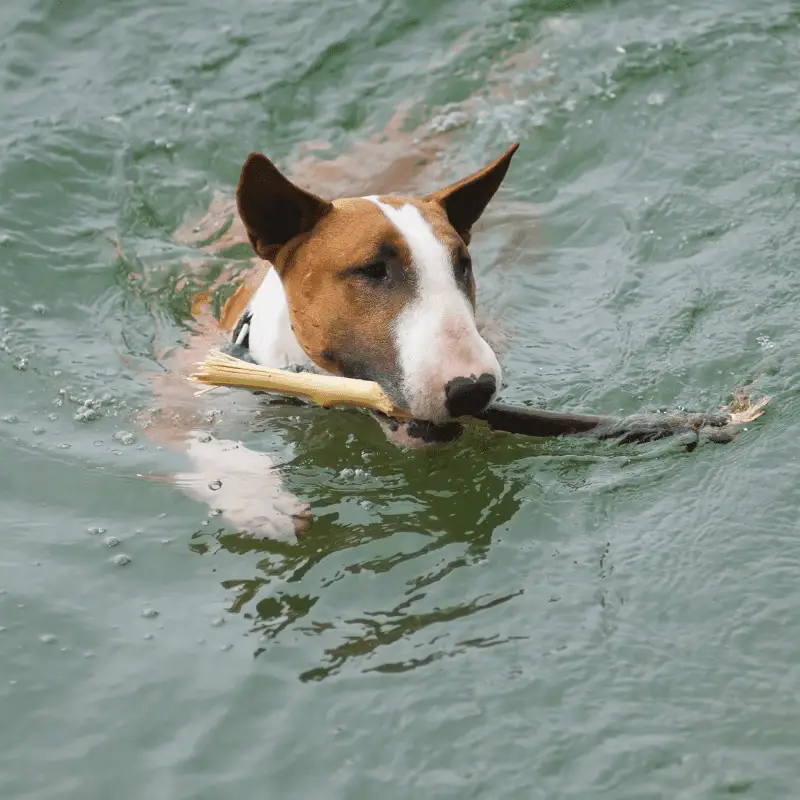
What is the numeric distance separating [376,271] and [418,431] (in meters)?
0.61

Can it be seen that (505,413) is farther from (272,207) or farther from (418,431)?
(272,207)

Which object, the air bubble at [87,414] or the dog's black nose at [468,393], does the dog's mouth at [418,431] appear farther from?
the air bubble at [87,414]

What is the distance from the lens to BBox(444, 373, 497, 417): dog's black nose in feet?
14.6

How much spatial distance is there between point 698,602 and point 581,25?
5.66m

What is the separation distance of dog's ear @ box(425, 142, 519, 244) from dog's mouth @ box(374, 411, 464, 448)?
93cm

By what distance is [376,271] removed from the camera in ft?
16.3

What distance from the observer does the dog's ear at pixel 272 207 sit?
5086 mm

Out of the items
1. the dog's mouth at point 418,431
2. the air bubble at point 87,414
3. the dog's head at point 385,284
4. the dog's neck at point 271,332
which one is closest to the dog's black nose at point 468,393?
the dog's head at point 385,284

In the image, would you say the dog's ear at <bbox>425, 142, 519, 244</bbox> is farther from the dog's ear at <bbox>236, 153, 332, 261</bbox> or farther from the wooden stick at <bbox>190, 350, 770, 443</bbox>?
the wooden stick at <bbox>190, 350, 770, 443</bbox>

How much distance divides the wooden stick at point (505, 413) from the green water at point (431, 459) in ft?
0.33

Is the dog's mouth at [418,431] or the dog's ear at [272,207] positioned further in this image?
the dog's ear at [272,207]

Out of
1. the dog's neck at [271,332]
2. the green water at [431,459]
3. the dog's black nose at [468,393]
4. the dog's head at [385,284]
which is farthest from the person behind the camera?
the dog's neck at [271,332]

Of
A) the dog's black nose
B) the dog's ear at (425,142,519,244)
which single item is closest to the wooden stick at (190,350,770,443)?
the dog's black nose

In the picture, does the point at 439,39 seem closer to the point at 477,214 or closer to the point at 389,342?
the point at 477,214
